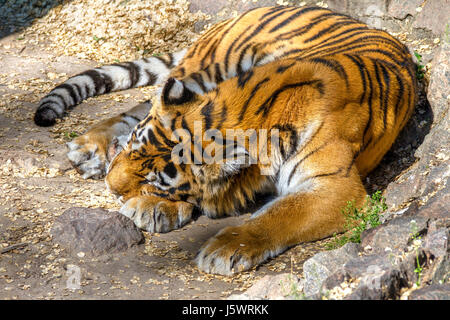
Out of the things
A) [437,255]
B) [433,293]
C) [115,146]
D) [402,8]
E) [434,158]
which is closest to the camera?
[433,293]

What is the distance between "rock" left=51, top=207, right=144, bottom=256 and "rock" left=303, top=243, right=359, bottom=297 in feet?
3.19

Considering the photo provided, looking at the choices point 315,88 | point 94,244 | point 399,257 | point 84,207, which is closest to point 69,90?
point 84,207

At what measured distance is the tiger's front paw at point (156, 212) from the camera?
309 centimetres

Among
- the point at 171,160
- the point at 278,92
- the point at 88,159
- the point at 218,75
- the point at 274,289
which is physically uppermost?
the point at 278,92

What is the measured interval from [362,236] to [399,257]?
438 mm

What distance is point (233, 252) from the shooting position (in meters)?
2.81

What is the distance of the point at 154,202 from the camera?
3131mm

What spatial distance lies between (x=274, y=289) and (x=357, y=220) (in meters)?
0.79

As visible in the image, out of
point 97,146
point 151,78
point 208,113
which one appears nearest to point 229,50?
point 151,78

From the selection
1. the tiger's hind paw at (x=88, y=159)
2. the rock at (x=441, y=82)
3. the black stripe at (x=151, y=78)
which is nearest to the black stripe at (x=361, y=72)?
the rock at (x=441, y=82)

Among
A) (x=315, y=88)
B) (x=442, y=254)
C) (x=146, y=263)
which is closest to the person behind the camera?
(x=442, y=254)

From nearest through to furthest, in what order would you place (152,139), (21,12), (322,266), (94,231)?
(322,266), (94,231), (152,139), (21,12)

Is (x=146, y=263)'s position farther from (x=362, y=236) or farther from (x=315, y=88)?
(x=315, y=88)

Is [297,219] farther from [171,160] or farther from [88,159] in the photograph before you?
[88,159]
